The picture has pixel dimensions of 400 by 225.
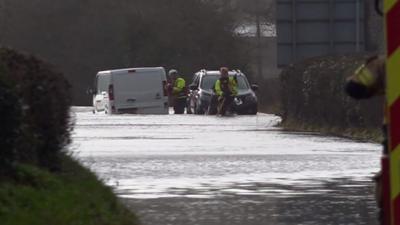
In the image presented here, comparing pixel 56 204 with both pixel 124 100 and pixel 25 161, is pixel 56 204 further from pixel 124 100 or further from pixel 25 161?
pixel 124 100

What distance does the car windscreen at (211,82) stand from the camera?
4156 centimetres

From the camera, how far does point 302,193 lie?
13906mm

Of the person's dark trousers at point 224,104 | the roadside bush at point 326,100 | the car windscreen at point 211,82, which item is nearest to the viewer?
the roadside bush at point 326,100

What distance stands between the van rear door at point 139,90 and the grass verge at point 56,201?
30.2 m

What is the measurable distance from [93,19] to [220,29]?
18.9 ft

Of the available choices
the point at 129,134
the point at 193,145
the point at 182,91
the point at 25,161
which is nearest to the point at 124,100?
the point at 182,91

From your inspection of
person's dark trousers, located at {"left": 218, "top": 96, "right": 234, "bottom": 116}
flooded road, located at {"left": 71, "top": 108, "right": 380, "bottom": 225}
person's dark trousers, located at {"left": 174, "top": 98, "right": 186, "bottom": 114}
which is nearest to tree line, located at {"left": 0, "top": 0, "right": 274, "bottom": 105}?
person's dark trousers, located at {"left": 174, "top": 98, "right": 186, "bottom": 114}

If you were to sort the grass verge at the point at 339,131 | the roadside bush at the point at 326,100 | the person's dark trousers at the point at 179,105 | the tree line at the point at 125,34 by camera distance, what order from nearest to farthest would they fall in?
the grass verge at the point at 339,131 < the roadside bush at the point at 326,100 < the person's dark trousers at the point at 179,105 < the tree line at the point at 125,34

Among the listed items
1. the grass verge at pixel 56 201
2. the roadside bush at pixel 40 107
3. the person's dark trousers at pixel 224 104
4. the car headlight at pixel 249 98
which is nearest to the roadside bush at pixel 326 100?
the person's dark trousers at pixel 224 104

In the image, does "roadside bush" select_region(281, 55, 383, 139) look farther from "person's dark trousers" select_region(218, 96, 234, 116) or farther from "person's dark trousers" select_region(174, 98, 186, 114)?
"person's dark trousers" select_region(174, 98, 186, 114)

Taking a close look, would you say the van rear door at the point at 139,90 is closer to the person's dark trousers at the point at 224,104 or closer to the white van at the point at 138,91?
the white van at the point at 138,91

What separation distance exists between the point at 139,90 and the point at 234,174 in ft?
86.9

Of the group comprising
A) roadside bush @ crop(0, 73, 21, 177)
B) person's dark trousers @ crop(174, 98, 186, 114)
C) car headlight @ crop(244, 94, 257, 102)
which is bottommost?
person's dark trousers @ crop(174, 98, 186, 114)

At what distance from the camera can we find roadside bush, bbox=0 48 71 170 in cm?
1114
